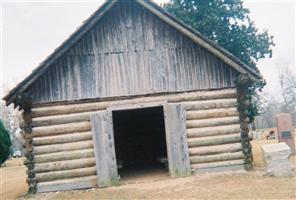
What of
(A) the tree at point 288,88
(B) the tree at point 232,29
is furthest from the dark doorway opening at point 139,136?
(A) the tree at point 288,88

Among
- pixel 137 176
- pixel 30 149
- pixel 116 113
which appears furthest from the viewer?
pixel 116 113

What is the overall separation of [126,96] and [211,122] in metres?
3.27

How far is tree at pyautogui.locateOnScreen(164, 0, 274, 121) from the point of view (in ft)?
68.0

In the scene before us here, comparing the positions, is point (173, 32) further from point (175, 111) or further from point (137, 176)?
point (137, 176)

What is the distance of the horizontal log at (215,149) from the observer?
14.4 m

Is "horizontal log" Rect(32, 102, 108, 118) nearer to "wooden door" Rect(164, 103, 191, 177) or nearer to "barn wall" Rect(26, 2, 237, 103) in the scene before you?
"barn wall" Rect(26, 2, 237, 103)

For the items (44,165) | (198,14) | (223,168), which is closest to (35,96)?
(44,165)

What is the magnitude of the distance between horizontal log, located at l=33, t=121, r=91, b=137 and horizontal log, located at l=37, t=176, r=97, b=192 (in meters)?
1.69

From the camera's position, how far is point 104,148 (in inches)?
552

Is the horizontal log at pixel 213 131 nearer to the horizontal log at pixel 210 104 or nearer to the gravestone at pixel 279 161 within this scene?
the horizontal log at pixel 210 104

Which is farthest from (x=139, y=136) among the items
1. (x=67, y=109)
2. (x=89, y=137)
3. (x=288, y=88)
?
(x=288, y=88)

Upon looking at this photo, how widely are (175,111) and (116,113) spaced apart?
6.83m

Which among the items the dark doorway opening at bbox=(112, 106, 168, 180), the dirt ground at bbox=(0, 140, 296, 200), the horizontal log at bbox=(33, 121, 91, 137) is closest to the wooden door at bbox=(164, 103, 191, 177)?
the dirt ground at bbox=(0, 140, 296, 200)

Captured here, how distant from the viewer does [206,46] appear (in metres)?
14.2
